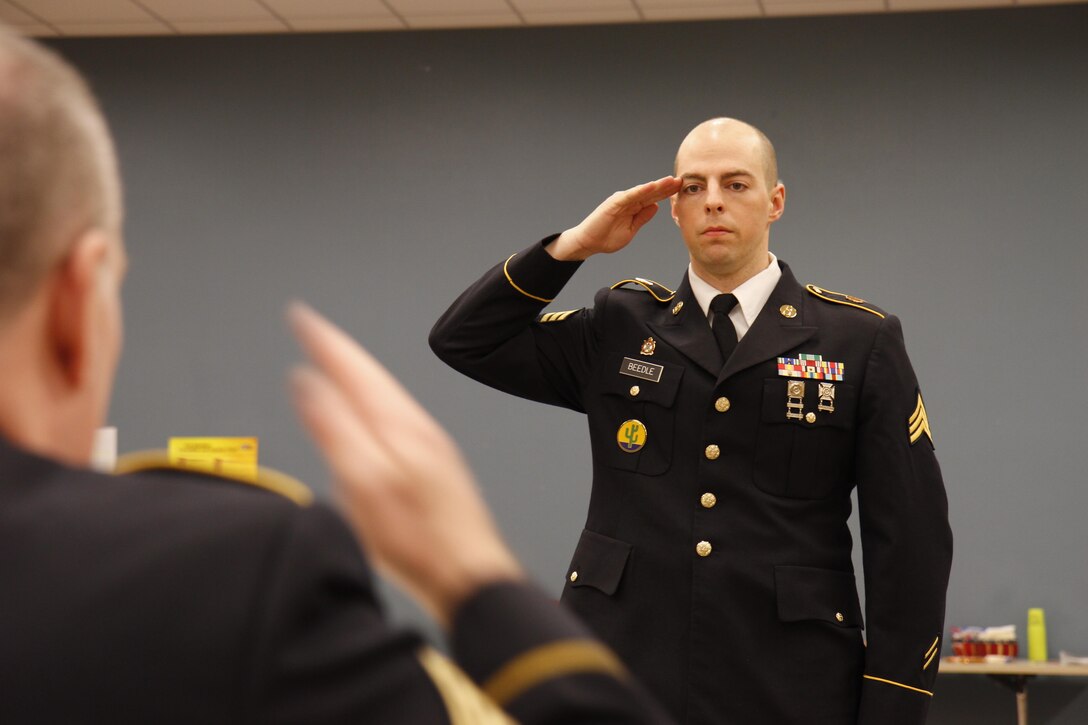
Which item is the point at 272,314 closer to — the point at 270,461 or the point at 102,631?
the point at 270,461

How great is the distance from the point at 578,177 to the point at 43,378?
16.2 feet

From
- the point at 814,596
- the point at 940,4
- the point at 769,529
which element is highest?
the point at 940,4

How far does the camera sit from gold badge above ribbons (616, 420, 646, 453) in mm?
2424

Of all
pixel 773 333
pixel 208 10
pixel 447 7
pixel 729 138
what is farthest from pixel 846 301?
pixel 208 10

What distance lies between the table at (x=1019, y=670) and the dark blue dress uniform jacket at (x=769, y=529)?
2.39 metres

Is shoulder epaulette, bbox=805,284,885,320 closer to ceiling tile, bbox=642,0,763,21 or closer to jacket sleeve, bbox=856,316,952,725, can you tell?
jacket sleeve, bbox=856,316,952,725

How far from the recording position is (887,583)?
2311mm

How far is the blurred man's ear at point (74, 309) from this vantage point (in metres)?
0.64

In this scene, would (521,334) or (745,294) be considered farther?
A: (521,334)

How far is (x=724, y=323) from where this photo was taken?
2.48 metres

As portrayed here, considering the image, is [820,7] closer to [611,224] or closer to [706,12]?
[706,12]

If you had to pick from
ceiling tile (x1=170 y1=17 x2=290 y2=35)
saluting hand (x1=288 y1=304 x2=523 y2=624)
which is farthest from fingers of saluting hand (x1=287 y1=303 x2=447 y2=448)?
ceiling tile (x1=170 y1=17 x2=290 y2=35)

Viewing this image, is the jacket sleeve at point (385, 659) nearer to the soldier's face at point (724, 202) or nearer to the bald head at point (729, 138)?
the soldier's face at point (724, 202)

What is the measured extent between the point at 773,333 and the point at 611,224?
1.37ft
